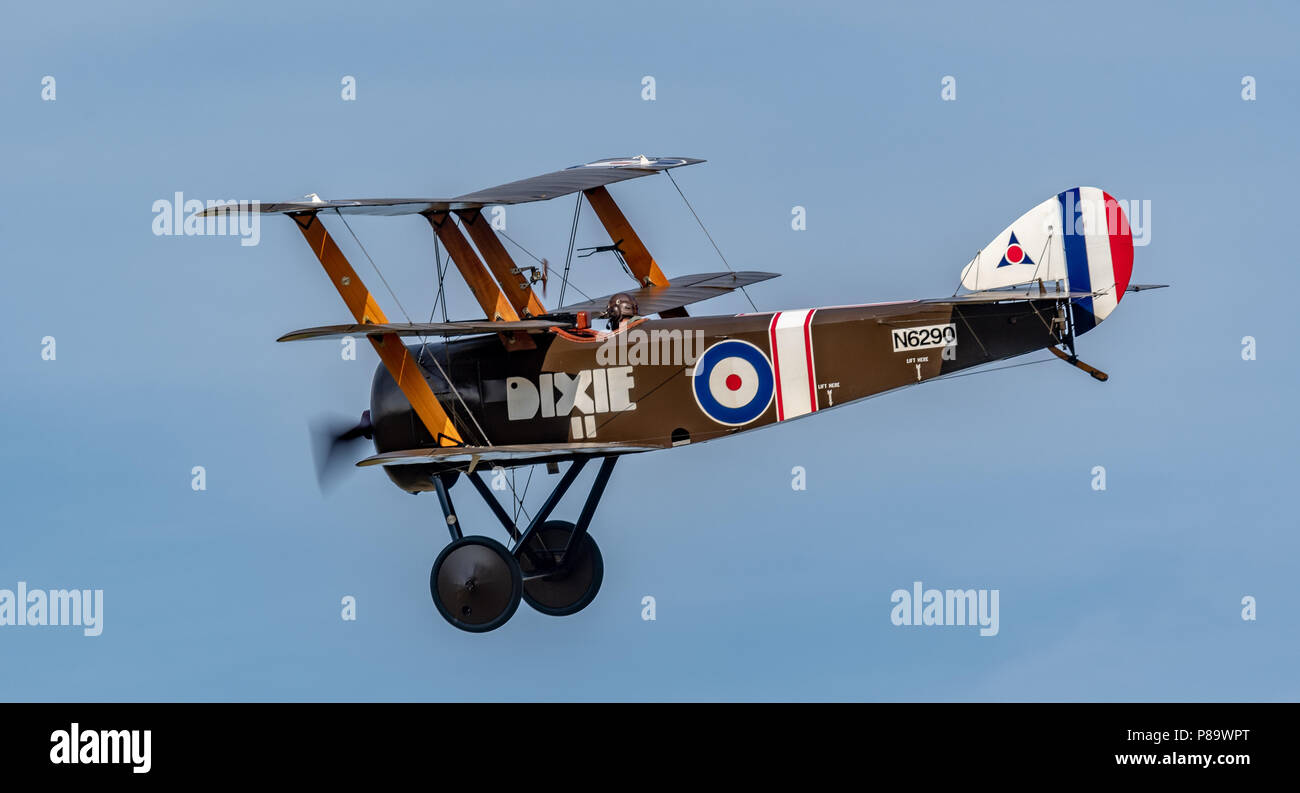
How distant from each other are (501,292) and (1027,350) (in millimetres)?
6576

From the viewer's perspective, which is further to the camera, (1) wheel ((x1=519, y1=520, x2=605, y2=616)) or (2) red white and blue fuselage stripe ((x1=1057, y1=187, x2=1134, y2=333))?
(1) wheel ((x1=519, y1=520, x2=605, y2=616))

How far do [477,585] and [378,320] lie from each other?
351 cm

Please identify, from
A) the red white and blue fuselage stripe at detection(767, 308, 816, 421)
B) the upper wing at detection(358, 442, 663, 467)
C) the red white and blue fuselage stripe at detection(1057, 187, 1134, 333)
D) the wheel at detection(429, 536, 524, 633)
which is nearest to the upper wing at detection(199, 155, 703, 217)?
the upper wing at detection(358, 442, 663, 467)

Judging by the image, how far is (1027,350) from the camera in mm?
27938

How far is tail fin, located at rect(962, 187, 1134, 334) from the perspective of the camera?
27.9 metres

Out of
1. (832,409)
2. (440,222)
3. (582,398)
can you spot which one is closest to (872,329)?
(832,409)

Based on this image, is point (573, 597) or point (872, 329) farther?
point (573, 597)

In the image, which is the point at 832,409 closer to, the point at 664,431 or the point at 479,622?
the point at 664,431

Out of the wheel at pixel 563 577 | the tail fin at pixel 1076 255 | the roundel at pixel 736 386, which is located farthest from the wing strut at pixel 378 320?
the tail fin at pixel 1076 255

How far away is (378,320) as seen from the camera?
94.2 ft

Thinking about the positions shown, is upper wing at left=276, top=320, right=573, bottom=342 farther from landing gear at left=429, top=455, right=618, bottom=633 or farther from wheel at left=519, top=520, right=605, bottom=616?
wheel at left=519, top=520, right=605, bottom=616

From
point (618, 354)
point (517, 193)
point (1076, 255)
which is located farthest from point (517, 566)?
point (1076, 255)

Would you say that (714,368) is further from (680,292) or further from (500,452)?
(680,292)

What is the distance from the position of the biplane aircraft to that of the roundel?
0.06 ft
